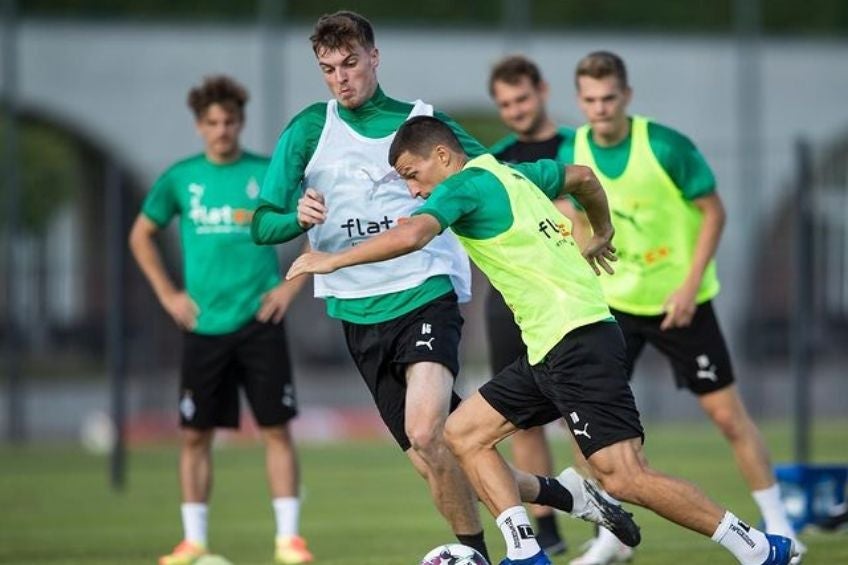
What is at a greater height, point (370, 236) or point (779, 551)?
point (370, 236)

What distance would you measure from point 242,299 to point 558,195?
325 cm

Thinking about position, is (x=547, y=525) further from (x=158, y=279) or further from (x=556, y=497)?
(x=158, y=279)

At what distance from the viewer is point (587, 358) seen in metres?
7.66

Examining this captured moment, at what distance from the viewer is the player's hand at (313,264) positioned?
729 cm

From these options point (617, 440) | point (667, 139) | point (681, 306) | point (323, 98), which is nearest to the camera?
point (617, 440)

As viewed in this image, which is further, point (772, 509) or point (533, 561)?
point (772, 509)

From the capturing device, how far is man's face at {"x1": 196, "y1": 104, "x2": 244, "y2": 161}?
10734 millimetres

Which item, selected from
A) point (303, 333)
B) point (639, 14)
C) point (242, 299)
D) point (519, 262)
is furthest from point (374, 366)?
point (639, 14)

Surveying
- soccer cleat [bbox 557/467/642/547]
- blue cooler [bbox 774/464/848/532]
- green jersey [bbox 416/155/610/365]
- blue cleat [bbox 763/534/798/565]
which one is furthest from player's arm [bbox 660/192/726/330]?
blue cleat [bbox 763/534/798/565]

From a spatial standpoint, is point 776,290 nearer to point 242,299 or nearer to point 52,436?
point 52,436

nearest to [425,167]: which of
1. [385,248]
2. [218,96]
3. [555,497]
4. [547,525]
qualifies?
[385,248]

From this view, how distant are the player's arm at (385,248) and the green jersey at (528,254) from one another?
0.89ft

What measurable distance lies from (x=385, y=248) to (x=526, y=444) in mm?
3211

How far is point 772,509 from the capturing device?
9766mm
